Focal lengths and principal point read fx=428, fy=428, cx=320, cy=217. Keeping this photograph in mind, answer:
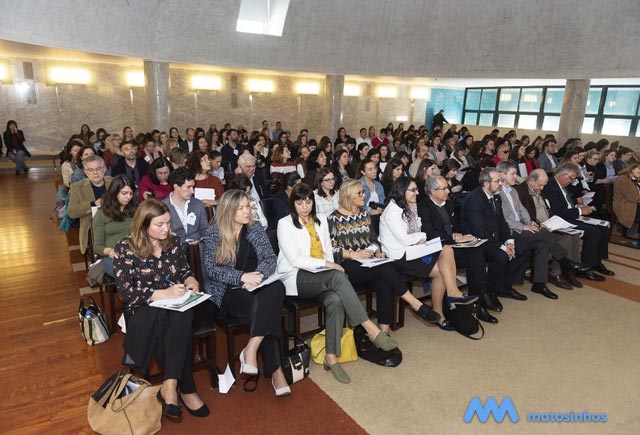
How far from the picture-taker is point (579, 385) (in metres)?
3.45

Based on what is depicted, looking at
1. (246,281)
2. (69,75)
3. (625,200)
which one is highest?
(69,75)

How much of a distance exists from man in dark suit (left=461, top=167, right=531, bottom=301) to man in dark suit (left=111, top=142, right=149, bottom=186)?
4877mm

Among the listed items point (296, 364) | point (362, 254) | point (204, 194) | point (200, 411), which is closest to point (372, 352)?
point (296, 364)

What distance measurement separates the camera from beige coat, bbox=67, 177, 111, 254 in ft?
15.3

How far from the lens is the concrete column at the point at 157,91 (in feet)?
38.8

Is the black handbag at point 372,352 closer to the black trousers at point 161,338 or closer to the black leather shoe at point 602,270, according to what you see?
the black trousers at point 161,338

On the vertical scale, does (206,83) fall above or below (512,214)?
above

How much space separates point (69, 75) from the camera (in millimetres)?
13977

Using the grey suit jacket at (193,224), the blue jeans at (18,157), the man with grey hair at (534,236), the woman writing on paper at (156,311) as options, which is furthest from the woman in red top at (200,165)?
the blue jeans at (18,157)

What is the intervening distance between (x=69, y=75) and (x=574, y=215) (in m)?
14.9

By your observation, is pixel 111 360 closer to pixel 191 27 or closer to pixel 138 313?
pixel 138 313

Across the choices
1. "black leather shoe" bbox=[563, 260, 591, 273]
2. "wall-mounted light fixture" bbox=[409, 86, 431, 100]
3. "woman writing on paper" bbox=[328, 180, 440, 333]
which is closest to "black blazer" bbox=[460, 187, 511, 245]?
"black leather shoe" bbox=[563, 260, 591, 273]

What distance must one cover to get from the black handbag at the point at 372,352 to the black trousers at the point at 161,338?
152 centimetres

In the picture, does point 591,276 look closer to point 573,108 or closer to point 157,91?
point 573,108
